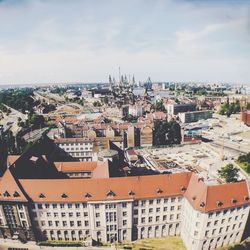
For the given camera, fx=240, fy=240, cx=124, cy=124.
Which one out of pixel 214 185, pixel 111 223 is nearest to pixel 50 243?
pixel 111 223

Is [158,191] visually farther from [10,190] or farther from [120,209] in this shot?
[10,190]

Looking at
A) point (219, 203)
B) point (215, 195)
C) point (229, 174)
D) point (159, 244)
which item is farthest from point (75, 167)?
point (229, 174)

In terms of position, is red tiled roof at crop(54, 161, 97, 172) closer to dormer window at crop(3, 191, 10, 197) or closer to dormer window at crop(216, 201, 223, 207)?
dormer window at crop(3, 191, 10, 197)

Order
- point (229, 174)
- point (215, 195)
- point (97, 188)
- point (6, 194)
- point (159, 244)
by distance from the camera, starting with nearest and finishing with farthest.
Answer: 1. point (215, 195)
2. point (6, 194)
3. point (97, 188)
4. point (159, 244)
5. point (229, 174)

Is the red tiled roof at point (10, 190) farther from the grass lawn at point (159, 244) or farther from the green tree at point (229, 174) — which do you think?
the green tree at point (229, 174)

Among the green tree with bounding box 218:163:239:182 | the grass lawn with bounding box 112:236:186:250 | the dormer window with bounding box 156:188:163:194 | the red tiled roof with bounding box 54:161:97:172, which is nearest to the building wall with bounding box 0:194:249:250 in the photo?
the grass lawn with bounding box 112:236:186:250

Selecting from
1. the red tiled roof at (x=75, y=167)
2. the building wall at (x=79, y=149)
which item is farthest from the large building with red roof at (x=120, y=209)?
the building wall at (x=79, y=149)

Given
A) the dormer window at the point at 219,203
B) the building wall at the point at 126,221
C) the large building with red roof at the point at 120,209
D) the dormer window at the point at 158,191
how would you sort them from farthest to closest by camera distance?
the dormer window at the point at 158,191 → the building wall at the point at 126,221 → the large building with red roof at the point at 120,209 → the dormer window at the point at 219,203
